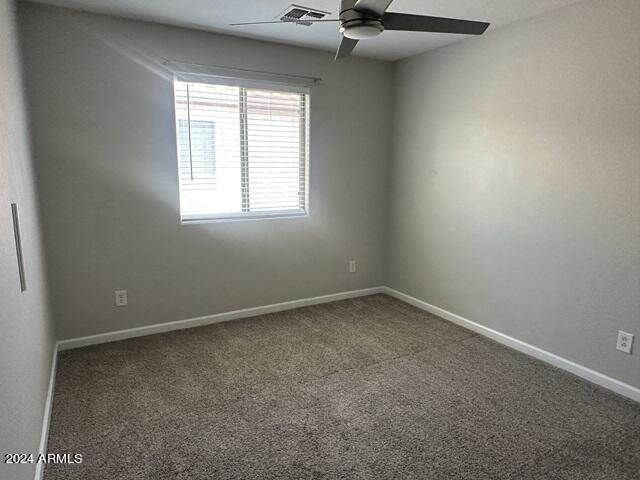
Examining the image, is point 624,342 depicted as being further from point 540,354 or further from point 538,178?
point 538,178

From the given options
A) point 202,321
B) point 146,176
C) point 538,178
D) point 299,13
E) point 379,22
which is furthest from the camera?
point 202,321

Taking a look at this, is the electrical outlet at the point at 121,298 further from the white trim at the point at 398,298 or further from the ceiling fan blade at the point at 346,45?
the ceiling fan blade at the point at 346,45

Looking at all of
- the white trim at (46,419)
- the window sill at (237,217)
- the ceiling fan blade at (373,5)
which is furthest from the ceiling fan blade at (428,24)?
the white trim at (46,419)

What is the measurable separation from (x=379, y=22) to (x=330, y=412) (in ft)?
6.46

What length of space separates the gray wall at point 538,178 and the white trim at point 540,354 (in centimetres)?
5

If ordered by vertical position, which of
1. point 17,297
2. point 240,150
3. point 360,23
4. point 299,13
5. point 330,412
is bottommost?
point 330,412

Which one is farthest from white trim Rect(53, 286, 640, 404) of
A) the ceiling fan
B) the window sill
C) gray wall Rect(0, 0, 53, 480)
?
the ceiling fan

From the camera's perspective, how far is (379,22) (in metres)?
1.67

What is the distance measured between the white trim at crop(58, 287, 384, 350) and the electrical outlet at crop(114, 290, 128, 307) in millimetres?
215

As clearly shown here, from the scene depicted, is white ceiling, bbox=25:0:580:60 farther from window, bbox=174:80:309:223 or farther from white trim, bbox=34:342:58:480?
white trim, bbox=34:342:58:480

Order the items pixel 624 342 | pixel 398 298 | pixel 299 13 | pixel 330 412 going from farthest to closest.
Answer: pixel 398 298 < pixel 299 13 < pixel 624 342 < pixel 330 412

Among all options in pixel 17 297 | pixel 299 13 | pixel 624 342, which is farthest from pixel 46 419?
pixel 624 342

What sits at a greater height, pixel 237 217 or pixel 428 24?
pixel 428 24

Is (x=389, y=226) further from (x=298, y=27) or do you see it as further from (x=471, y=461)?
(x=471, y=461)
